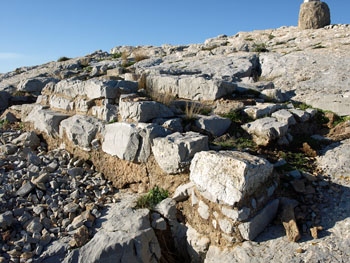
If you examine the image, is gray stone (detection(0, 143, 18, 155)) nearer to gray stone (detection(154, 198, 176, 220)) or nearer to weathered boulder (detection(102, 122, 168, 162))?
weathered boulder (detection(102, 122, 168, 162))

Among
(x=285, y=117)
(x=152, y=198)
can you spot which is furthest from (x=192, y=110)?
(x=152, y=198)

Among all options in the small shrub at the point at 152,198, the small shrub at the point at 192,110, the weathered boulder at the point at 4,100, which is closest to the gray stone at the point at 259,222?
the small shrub at the point at 152,198

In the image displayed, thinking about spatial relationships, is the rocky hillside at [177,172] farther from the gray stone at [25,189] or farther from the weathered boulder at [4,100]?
the weathered boulder at [4,100]

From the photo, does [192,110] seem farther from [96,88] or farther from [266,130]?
[96,88]

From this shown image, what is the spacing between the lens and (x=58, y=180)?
21.3 ft

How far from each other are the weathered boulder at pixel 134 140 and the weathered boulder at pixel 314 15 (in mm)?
15533

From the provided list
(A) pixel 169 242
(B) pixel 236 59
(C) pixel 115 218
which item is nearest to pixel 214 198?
(A) pixel 169 242

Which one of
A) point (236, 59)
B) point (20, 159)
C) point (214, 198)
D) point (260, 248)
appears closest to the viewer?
point (260, 248)

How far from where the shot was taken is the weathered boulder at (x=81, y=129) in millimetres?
7367

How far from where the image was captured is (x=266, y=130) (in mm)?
6656

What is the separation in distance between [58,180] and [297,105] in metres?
6.43

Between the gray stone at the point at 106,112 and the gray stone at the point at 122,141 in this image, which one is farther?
the gray stone at the point at 106,112

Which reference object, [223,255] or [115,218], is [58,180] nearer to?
[115,218]

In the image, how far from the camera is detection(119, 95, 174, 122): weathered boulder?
274 inches
